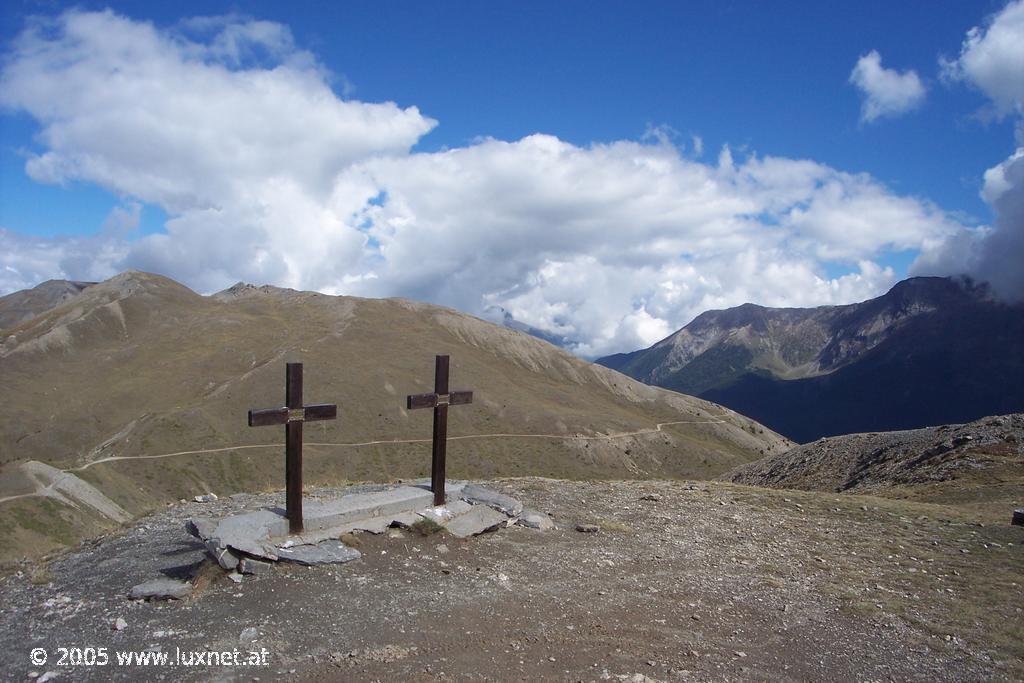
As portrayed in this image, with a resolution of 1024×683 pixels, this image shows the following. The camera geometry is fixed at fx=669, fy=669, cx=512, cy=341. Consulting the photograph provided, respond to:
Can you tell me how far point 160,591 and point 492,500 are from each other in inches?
291

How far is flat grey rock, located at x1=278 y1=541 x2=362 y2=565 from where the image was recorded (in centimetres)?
1132

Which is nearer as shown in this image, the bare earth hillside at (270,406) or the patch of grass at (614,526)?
the patch of grass at (614,526)

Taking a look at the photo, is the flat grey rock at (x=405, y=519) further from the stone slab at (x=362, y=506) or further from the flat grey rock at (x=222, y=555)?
the flat grey rock at (x=222, y=555)

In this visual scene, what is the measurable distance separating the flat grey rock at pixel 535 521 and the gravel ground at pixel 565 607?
26cm

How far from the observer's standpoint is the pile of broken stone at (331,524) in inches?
432

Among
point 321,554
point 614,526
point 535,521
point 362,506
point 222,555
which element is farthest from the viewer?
point 614,526

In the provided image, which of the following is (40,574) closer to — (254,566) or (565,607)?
(254,566)

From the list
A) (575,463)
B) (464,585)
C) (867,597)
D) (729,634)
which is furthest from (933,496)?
(575,463)

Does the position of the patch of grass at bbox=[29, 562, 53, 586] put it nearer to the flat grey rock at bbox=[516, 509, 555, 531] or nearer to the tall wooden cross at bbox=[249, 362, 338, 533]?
the tall wooden cross at bbox=[249, 362, 338, 533]

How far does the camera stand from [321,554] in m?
11.6

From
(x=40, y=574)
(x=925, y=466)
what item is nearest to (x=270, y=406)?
(x=925, y=466)

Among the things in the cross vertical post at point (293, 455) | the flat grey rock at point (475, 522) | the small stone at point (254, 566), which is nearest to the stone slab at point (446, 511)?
the flat grey rock at point (475, 522)

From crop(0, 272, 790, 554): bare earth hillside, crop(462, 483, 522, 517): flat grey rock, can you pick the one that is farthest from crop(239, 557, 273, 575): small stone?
crop(0, 272, 790, 554): bare earth hillside

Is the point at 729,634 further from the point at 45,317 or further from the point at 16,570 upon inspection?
the point at 45,317
